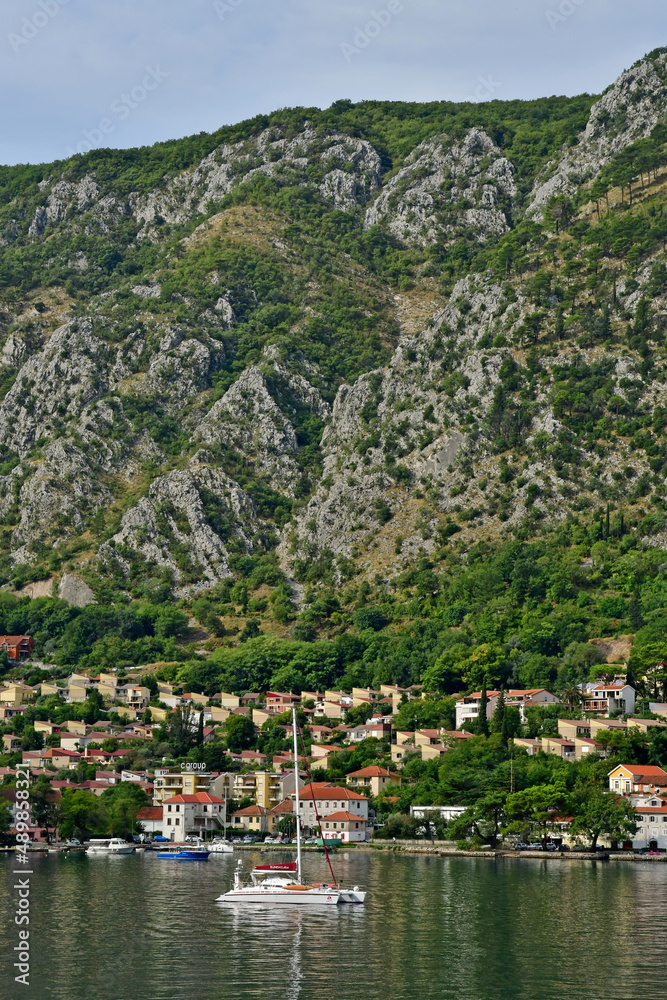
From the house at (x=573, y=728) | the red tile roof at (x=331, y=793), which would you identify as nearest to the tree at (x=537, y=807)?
the red tile roof at (x=331, y=793)

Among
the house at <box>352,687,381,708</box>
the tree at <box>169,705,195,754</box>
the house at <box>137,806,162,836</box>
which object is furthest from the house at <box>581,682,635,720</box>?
the house at <box>137,806,162,836</box>

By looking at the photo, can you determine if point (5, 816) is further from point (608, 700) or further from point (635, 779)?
point (608, 700)

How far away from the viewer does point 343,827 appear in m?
113

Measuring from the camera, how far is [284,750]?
138375mm

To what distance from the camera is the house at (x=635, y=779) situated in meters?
104

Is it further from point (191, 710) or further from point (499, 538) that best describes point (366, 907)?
point (499, 538)

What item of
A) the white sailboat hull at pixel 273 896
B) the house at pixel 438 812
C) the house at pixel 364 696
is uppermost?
the house at pixel 364 696

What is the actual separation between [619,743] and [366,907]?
5331 cm

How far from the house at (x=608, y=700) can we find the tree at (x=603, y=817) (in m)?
26.6

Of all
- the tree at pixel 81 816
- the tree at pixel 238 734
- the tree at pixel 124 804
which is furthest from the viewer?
the tree at pixel 238 734

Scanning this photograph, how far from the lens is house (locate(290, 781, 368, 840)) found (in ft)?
374

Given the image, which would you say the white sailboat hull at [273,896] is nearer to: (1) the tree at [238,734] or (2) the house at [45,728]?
(1) the tree at [238,734]

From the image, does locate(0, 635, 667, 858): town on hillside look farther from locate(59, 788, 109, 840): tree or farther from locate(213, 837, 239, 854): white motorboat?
locate(213, 837, 239, 854): white motorboat

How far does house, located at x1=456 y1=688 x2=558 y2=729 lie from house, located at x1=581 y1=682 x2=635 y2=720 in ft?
11.7
